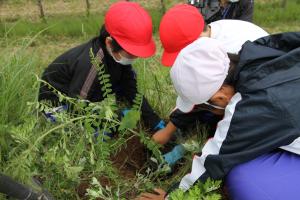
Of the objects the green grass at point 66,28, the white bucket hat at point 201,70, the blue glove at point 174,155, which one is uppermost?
the white bucket hat at point 201,70

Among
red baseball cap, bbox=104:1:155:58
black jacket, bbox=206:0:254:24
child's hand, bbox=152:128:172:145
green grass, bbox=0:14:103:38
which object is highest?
red baseball cap, bbox=104:1:155:58

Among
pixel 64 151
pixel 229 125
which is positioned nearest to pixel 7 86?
pixel 64 151

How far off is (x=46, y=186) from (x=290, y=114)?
90cm

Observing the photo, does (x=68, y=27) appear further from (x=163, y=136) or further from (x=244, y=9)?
(x=163, y=136)

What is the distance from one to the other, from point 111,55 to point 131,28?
284 mm

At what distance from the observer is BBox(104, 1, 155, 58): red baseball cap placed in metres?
2.31

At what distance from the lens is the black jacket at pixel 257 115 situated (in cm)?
151

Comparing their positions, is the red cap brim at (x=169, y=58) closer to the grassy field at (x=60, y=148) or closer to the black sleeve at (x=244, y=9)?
the grassy field at (x=60, y=148)

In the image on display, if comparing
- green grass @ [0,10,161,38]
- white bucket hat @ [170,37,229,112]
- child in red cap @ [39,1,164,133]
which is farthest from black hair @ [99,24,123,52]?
green grass @ [0,10,161,38]

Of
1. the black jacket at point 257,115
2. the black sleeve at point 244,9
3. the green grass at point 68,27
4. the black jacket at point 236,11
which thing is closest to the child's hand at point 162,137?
the black jacket at point 257,115

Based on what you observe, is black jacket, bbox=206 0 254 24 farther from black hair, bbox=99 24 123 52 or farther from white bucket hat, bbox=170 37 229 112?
white bucket hat, bbox=170 37 229 112

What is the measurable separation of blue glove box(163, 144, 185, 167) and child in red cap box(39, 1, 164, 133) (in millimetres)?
319

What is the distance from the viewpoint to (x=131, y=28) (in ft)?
7.57

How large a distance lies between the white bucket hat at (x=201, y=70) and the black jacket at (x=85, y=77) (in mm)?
767
